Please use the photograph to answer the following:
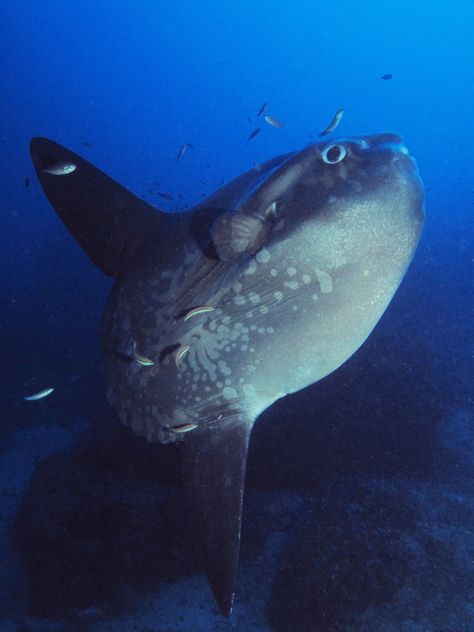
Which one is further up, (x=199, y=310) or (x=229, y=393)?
(x=199, y=310)

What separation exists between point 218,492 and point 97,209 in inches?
90.4

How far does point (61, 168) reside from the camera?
8.95 ft

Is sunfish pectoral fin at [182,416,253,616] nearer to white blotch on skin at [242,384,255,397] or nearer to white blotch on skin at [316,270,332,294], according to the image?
white blotch on skin at [242,384,255,397]

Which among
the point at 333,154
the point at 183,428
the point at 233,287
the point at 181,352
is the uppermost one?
the point at 333,154

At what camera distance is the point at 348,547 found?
5129mm

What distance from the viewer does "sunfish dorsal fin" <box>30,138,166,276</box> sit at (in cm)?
280

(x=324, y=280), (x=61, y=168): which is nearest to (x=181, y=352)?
(x=324, y=280)

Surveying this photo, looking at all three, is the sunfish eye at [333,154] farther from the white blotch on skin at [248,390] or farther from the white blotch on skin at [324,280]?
the white blotch on skin at [248,390]

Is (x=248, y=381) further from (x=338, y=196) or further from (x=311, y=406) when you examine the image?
(x=311, y=406)

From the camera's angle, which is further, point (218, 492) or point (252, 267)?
point (218, 492)

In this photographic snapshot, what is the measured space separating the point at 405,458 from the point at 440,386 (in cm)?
374

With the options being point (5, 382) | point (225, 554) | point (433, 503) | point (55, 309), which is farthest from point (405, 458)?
point (55, 309)

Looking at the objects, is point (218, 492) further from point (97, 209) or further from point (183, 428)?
point (97, 209)

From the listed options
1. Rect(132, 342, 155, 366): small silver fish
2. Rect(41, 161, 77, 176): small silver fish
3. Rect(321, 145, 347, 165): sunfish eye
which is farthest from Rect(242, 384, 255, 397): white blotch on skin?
Rect(41, 161, 77, 176): small silver fish
